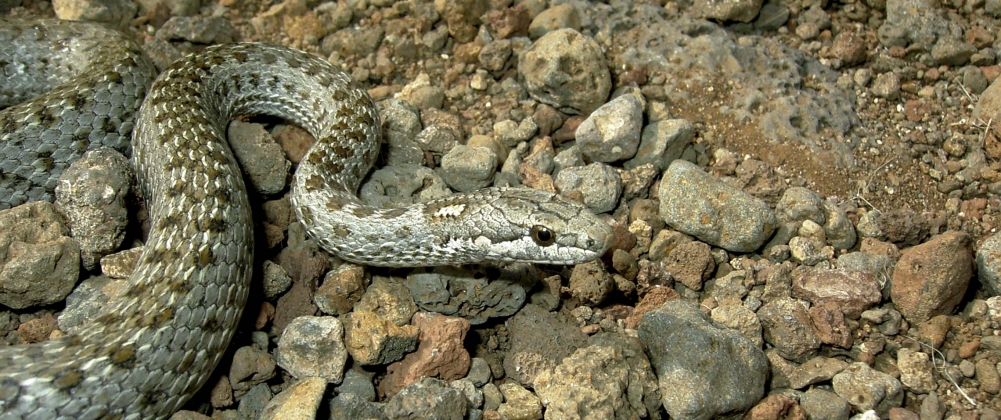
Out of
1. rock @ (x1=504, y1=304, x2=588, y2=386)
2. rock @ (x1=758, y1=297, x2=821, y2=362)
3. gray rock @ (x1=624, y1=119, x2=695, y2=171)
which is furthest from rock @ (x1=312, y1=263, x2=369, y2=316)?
rock @ (x1=758, y1=297, x2=821, y2=362)

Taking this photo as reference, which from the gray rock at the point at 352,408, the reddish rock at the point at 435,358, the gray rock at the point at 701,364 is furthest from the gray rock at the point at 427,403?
the gray rock at the point at 701,364

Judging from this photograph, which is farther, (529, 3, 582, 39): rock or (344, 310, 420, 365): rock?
(529, 3, 582, 39): rock

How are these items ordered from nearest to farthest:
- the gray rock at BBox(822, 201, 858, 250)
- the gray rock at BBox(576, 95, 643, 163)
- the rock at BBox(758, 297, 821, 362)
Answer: the rock at BBox(758, 297, 821, 362), the gray rock at BBox(822, 201, 858, 250), the gray rock at BBox(576, 95, 643, 163)

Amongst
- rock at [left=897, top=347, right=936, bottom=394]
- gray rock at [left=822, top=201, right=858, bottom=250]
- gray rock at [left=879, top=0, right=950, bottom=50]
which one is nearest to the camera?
rock at [left=897, top=347, right=936, bottom=394]

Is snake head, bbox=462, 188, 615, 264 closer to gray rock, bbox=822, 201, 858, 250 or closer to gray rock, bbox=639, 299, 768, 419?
gray rock, bbox=639, 299, 768, 419

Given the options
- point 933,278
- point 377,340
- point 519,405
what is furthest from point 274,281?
point 933,278

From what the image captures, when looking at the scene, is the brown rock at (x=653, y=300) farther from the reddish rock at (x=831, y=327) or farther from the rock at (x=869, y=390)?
the rock at (x=869, y=390)

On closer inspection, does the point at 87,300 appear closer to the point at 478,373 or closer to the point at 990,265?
the point at 478,373
